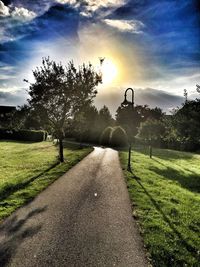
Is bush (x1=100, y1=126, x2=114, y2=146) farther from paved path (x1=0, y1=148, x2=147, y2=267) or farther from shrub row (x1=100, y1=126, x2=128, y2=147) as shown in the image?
paved path (x1=0, y1=148, x2=147, y2=267)

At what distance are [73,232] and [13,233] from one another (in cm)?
183

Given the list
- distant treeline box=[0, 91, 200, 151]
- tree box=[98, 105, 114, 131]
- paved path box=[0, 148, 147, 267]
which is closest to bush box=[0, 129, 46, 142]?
distant treeline box=[0, 91, 200, 151]

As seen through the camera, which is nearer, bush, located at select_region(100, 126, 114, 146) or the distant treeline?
the distant treeline

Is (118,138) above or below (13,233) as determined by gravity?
above

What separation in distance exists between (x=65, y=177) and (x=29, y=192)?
4.14m

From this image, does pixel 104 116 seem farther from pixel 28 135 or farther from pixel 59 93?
pixel 59 93

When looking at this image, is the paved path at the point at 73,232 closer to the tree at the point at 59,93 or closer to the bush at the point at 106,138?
the tree at the point at 59,93

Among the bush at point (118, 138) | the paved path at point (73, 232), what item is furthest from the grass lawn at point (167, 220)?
→ the bush at point (118, 138)

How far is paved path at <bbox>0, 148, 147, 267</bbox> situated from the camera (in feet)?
21.6

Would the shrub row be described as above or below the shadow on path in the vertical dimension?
above

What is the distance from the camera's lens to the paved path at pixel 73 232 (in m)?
6.60

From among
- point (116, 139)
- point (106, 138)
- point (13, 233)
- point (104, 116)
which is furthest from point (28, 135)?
point (13, 233)

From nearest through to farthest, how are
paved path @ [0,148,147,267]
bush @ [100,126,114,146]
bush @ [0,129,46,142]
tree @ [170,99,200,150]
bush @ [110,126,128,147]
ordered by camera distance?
paved path @ [0,148,147,267]
tree @ [170,99,200,150]
bush @ [110,126,128,147]
bush @ [100,126,114,146]
bush @ [0,129,46,142]

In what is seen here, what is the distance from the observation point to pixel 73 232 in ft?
26.6
